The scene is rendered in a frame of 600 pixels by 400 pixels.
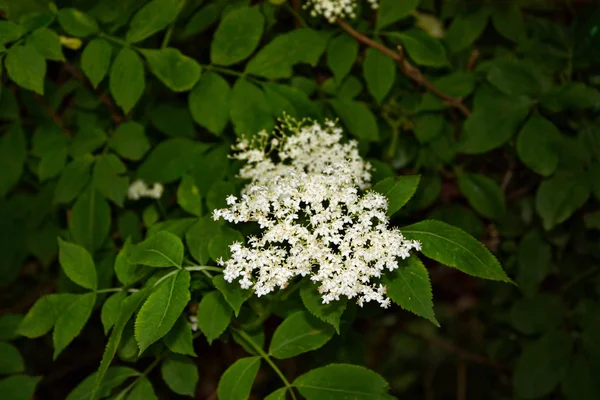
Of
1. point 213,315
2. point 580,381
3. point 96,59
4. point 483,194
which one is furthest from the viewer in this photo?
point 483,194

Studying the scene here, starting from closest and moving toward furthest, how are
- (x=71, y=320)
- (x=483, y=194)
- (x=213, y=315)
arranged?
1. (x=213, y=315)
2. (x=71, y=320)
3. (x=483, y=194)

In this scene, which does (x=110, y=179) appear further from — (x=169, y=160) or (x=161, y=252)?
(x=161, y=252)

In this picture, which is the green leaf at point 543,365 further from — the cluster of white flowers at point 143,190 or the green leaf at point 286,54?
the cluster of white flowers at point 143,190

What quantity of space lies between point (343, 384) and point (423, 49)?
1.15 metres

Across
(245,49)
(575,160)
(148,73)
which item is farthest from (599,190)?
(148,73)

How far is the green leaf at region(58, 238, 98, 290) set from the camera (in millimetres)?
1617

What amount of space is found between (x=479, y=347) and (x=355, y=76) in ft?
5.22

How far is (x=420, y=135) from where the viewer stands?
2119 millimetres

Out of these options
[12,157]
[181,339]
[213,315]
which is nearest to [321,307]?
[213,315]

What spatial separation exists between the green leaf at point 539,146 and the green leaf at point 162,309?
1.19m

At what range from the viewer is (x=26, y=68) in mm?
1609

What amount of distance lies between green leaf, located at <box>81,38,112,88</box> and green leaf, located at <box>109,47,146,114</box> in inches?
1.1

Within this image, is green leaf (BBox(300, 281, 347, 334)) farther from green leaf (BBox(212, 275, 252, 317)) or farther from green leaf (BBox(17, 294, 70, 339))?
green leaf (BBox(17, 294, 70, 339))

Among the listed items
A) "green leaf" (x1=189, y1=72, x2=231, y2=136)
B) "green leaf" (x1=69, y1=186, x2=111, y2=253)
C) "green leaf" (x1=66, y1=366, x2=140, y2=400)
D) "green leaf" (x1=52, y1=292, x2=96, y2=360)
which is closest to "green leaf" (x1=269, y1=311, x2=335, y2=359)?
"green leaf" (x1=66, y1=366, x2=140, y2=400)
